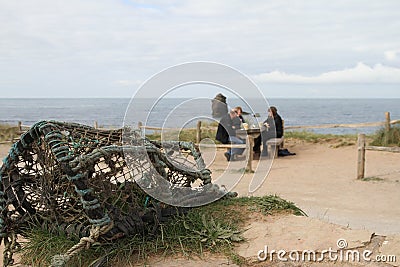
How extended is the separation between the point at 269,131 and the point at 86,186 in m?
9.49

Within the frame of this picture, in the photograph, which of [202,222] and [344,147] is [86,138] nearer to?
[202,222]

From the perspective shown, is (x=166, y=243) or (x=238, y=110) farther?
(x=238, y=110)

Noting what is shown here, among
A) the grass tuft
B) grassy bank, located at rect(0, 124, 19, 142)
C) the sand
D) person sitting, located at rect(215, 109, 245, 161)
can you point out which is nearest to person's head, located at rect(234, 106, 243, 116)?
person sitting, located at rect(215, 109, 245, 161)

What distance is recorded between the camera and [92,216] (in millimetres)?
3010

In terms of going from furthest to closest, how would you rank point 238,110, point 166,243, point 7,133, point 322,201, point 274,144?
point 7,133, point 238,110, point 274,144, point 322,201, point 166,243

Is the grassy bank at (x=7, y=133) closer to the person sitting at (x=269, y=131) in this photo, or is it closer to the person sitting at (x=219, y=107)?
the person sitting at (x=219, y=107)

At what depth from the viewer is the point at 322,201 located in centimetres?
701

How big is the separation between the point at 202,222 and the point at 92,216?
922mm

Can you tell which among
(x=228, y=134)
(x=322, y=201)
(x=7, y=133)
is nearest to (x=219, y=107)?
(x=228, y=134)

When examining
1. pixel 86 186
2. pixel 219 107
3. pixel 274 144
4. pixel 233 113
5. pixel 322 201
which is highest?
pixel 219 107

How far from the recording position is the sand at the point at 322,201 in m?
3.22

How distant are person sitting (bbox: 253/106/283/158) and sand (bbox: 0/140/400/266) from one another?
39 centimetres

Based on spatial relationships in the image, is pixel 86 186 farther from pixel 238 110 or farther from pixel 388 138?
pixel 388 138

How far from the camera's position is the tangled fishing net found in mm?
3002
